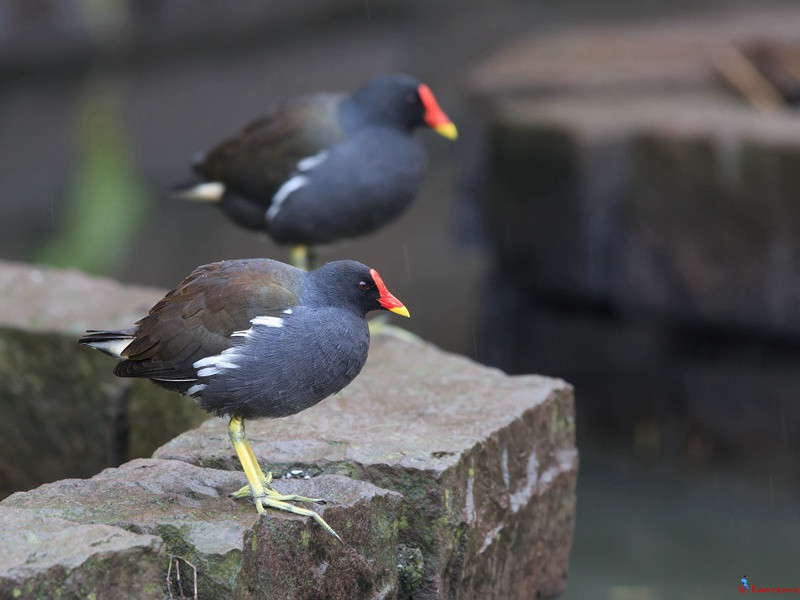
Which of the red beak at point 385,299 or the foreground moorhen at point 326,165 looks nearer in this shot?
the red beak at point 385,299

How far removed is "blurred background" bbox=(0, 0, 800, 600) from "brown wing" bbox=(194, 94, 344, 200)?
230 cm

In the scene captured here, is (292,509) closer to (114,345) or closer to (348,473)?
(348,473)

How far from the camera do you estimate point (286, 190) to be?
4.42m

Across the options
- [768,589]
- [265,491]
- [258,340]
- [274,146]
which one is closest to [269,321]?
[258,340]

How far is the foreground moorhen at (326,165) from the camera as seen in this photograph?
4.39 meters

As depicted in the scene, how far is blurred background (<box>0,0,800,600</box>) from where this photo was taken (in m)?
6.04

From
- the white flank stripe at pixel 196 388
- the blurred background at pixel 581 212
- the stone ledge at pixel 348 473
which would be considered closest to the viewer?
the stone ledge at pixel 348 473

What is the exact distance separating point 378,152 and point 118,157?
165 inches

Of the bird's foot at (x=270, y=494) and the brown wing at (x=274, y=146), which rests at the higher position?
the brown wing at (x=274, y=146)

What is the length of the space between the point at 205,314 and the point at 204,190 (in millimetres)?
1936

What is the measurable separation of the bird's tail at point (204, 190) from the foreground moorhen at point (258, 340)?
1.78m

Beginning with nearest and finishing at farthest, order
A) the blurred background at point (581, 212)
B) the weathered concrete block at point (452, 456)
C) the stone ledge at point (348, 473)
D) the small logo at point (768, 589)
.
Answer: the stone ledge at point (348, 473) → the weathered concrete block at point (452, 456) → the small logo at point (768, 589) → the blurred background at point (581, 212)

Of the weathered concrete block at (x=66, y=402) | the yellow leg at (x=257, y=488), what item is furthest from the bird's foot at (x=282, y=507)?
the weathered concrete block at (x=66, y=402)

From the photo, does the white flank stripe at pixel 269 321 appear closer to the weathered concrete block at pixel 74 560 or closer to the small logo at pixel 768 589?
the weathered concrete block at pixel 74 560
